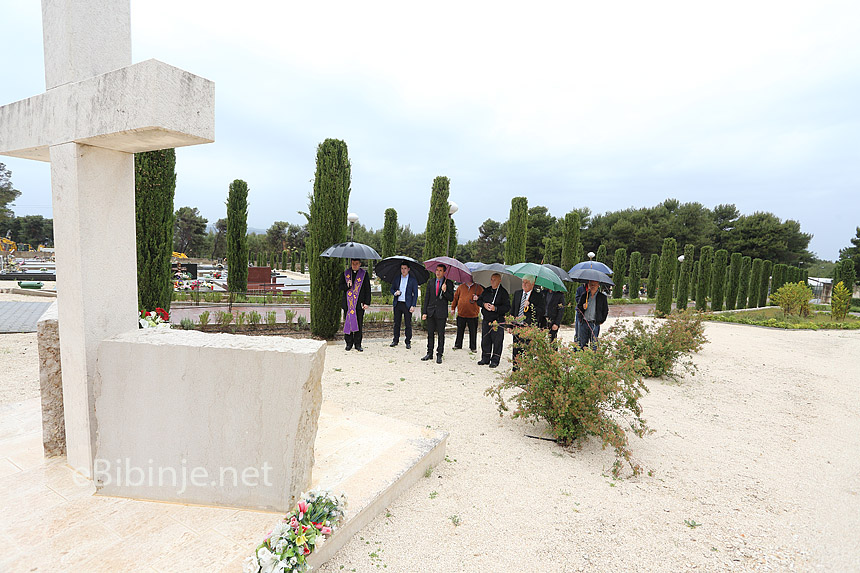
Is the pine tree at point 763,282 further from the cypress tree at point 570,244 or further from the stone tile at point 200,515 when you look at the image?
the stone tile at point 200,515

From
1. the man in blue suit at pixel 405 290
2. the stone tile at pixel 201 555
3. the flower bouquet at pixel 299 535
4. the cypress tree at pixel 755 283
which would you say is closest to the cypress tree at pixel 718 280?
the cypress tree at pixel 755 283

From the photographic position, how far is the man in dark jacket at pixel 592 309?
6.70 meters

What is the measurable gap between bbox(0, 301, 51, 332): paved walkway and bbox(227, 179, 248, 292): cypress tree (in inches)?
251

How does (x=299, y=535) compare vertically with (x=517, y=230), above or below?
below

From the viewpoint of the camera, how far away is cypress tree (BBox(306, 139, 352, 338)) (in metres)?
8.68

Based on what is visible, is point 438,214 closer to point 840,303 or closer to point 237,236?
point 237,236

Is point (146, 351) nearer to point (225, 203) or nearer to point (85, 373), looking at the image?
point (85, 373)

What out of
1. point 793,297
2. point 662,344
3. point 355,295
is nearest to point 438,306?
point 355,295

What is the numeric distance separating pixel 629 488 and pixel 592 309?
12.3ft

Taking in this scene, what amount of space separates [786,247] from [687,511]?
51.1 meters

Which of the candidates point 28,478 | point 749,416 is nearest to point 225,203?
point 28,478

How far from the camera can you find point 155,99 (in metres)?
2.07

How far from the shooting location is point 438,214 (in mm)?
11383

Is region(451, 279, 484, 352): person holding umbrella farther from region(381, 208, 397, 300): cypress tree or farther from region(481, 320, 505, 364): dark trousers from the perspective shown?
region(381, 208, 397, 300): cypress tree
